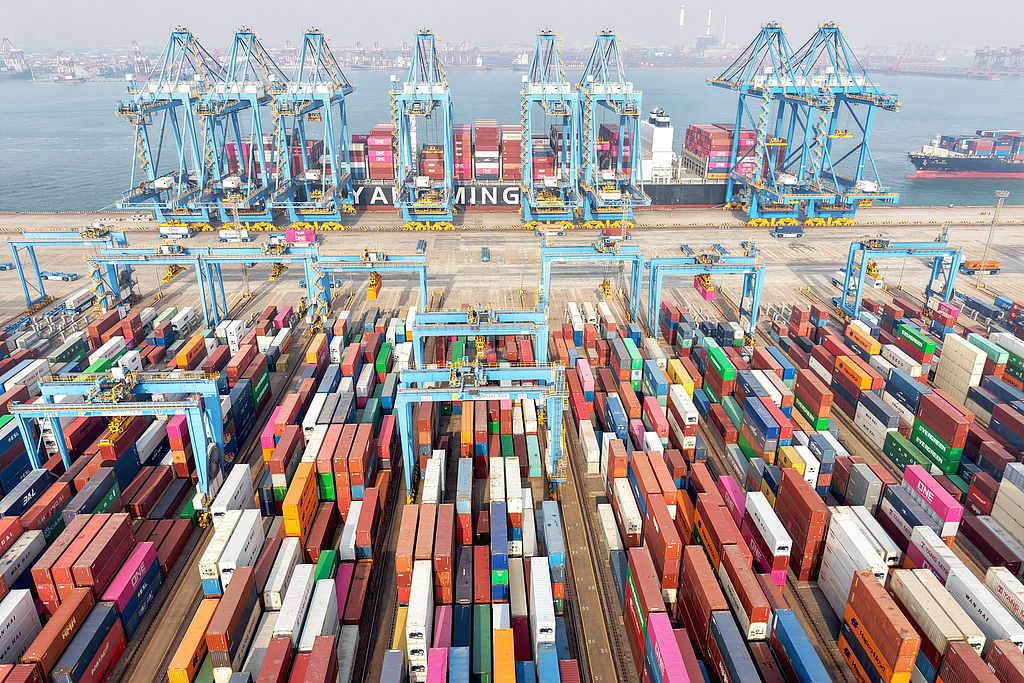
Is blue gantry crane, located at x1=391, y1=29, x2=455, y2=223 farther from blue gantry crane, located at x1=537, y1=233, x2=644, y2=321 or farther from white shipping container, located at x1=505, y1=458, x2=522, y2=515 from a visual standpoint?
white shipping container, located at x1=505, y1=458, x2=522, y2=515

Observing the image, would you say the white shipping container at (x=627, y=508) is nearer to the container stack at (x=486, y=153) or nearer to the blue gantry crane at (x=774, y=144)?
the blue gantry crane at (x=774, y=144)

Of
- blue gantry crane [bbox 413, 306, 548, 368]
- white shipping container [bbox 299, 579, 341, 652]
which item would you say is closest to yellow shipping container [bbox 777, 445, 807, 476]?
blue gantry crane [bbox 413, 306, 548, 368]

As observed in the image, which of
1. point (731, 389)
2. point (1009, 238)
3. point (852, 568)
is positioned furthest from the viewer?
point (1009, 238)

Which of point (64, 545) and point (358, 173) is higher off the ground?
point (358, 173)

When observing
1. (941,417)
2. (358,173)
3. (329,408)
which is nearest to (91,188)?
(358,173)

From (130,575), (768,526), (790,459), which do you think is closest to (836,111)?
(790,459)

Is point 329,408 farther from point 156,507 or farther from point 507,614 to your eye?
point 507,614
